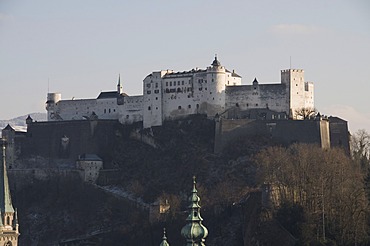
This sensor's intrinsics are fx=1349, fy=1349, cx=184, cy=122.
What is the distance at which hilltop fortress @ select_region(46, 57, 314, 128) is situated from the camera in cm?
11594

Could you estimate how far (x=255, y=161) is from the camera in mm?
108750

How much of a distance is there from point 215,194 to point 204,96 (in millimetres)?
13864

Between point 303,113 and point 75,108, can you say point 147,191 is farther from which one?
point 75,108

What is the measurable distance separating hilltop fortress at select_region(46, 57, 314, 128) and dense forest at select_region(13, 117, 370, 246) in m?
1.40

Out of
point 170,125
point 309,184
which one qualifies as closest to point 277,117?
point 170,125

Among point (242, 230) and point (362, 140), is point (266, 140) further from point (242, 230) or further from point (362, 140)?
point (242, 230)

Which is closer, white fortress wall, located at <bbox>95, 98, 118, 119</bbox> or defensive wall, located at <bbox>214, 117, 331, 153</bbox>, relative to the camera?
defensive wall, located at <bbox>214, 117, 331, 153</bbox>

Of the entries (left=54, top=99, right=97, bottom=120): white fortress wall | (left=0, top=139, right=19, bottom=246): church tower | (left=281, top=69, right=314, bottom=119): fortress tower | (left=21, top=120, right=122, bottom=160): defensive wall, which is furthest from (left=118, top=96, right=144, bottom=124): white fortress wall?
(left=0, top=139, right=19, bottom=246): church tower

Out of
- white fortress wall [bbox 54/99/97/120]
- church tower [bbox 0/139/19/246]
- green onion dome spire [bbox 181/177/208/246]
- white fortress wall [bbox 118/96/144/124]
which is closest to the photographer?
green onion dome spire [bbox 181/177/208/246]

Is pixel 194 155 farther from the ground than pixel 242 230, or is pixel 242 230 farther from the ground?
pixel 194 155

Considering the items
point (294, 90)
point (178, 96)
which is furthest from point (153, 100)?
point (294, 90)

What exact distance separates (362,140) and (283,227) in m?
28.6

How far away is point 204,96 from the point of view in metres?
118

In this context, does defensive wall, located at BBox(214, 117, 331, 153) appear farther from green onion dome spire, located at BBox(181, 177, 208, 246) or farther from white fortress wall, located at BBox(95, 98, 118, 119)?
green onion dome spire, located at BBox(181, 177, 208, 246)
